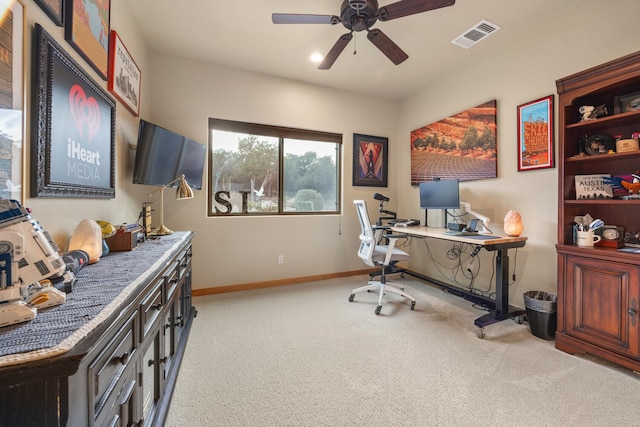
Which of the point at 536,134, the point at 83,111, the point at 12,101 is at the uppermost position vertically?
the point at 536,134

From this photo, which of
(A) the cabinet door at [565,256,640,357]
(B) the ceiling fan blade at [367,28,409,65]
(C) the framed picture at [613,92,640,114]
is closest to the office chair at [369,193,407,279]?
(B) the ceiling fan blade at [367,28,409,65]

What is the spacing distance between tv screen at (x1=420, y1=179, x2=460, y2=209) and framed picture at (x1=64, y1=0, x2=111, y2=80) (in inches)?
125

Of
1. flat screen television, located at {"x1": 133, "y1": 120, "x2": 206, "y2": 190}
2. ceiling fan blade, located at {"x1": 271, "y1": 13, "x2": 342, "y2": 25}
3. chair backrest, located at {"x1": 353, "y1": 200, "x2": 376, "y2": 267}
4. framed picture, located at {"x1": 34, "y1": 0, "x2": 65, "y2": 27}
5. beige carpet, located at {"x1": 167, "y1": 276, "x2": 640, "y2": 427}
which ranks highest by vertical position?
ceiling fan blade, located at {"x1": 271, "y1": 13, "x2": 342, "y2": 25}

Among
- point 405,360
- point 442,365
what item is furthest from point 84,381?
point 442,365

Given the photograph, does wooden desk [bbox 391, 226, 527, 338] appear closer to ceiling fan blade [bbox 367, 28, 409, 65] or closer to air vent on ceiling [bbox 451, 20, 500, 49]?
ceiling fan blade [bbox 367, 28, 409, 65]

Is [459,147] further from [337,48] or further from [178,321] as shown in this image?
[178,321]

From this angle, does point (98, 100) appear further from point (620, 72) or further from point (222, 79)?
point (620, 72)

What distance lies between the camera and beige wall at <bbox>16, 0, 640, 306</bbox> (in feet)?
6.76

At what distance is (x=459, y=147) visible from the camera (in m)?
3.22

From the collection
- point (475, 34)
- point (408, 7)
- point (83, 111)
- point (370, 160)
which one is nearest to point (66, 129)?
point (83, 111)

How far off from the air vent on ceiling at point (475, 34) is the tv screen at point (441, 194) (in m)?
1.40

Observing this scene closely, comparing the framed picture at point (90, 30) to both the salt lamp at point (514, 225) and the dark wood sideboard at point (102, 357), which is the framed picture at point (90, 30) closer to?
the dark wood sideboard at point (102, 357)

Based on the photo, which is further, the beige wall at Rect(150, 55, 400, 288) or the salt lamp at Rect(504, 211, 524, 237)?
the beige wall at Rect(150, 55, 400, 288)

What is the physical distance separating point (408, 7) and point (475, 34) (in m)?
1.22
